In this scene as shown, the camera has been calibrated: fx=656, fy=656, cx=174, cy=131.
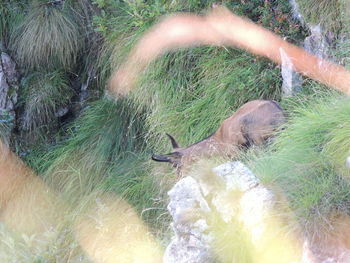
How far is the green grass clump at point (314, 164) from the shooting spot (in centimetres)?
413

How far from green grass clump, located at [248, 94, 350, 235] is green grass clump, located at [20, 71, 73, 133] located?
12.5 feet

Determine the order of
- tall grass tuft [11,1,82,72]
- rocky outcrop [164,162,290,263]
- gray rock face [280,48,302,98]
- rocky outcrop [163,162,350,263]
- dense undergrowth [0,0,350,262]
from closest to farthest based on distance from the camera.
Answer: rocky outcrop [163,162,350,263]
rocky outcrop [164,162,290,263]
dense undergrowth [0,0,350,262]
gray rock face [280,48,302,98]
tall grass tuft [11,1,82,72]

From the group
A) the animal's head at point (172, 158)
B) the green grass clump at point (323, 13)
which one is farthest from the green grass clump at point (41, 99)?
the green grass clump at point (323, 13)

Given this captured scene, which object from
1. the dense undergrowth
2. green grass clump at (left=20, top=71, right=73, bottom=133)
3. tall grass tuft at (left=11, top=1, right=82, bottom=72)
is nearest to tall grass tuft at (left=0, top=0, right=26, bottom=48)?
the dense undergrowth

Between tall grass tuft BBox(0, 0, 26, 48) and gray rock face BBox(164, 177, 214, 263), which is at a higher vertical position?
gray rock face BBox(164, 177, 214, 263)

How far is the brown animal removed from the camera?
19.5 ft

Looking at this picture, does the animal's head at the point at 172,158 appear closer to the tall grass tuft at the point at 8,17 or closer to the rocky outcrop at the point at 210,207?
the rocky outcrop at the point at 210,207

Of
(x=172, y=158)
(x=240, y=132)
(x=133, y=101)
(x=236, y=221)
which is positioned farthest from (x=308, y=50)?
(x=236, y=221)

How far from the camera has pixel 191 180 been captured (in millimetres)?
4789

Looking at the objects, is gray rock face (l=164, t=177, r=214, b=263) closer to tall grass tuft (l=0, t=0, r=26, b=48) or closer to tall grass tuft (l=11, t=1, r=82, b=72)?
tall grass tuft (l=11, t=1, r=82, b=72)

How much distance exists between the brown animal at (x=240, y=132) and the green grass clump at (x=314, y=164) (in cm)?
59

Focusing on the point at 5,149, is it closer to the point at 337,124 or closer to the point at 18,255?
the point at 18,255

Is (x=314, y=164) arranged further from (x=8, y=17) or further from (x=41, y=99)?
(x=8, y=17)

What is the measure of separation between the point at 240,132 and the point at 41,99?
3150 mm
